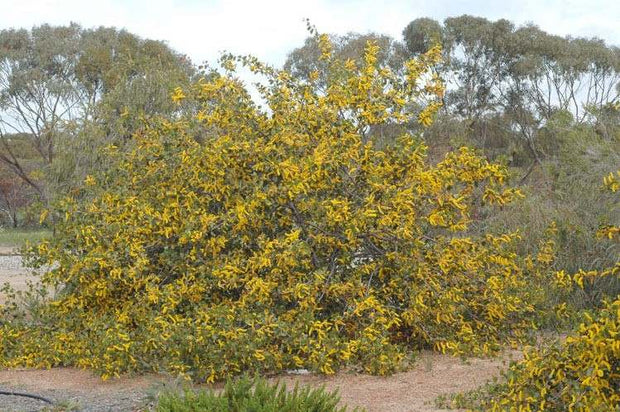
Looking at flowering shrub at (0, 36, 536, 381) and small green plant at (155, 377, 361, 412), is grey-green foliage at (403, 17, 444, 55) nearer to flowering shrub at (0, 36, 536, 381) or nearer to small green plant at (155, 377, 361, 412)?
flowering shrub at (0, 36, 536, 381)

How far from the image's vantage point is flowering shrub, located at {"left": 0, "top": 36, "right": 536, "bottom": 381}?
8.55 meters

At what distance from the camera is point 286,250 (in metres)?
8.67

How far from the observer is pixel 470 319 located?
976 cm

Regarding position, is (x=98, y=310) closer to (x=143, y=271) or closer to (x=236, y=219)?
(x=143, y=271)

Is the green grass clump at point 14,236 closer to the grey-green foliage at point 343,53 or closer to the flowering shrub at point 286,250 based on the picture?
the grey-green foliage at point 343,53

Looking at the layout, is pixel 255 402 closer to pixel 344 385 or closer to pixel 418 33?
pixel 344 385

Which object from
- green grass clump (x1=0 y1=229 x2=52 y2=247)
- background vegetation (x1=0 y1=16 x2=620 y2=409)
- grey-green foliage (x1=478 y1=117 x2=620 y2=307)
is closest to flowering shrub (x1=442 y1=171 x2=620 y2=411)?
background vegetation (x1=0 y1=16 x2=620 y2=409)

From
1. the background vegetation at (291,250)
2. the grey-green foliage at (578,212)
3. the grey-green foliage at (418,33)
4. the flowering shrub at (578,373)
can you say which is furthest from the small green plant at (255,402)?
the grey-green foliage at (418,33)

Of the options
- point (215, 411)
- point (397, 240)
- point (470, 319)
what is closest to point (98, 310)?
point (397, 240)

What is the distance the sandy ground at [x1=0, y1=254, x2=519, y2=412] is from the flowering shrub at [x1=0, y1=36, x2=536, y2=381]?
166mm

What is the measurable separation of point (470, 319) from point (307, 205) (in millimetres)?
2105

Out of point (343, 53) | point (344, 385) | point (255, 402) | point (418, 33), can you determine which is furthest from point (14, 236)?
point (255, 402)

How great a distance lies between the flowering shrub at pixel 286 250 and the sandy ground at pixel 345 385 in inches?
6.5

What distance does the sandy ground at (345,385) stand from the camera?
7441 mm
